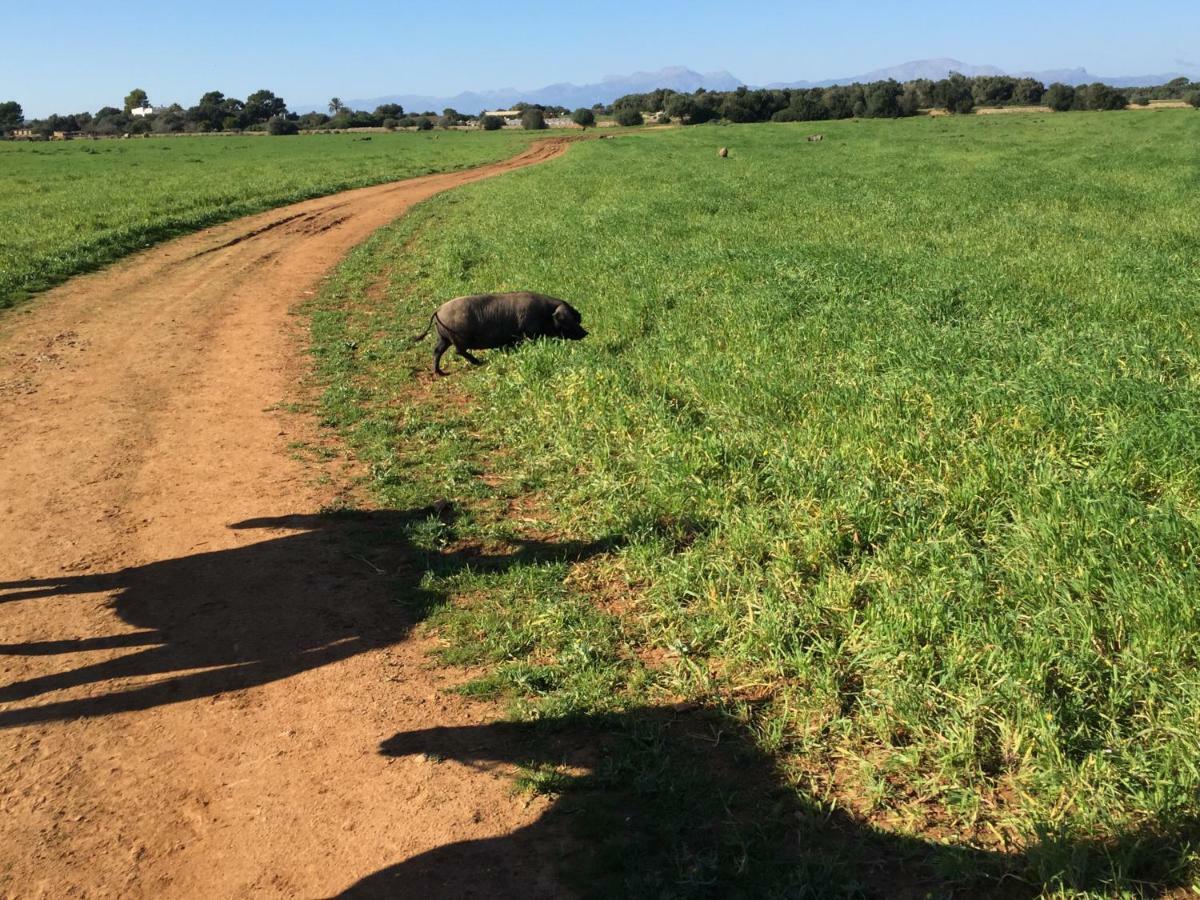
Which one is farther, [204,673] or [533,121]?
[533,121]

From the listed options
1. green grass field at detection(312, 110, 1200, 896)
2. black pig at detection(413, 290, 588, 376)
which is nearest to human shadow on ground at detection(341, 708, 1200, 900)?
green grass field at detection(312, 110, 1200, 896)

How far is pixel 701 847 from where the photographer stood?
339 centimetres

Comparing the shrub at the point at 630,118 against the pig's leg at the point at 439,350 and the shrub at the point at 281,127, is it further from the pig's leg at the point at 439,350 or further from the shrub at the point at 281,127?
the pig's leg at the point at 439,350

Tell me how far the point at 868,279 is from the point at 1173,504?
23.5 ft

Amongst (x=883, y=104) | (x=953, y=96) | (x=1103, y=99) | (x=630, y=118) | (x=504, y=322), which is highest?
(x=953, y=96)

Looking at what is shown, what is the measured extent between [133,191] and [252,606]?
89.9 feet

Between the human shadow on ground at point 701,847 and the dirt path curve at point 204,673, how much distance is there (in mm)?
59

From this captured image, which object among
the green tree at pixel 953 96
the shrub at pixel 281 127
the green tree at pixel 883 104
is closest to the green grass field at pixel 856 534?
the green tree at pixel 883 104

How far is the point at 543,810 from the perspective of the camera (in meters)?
3.66

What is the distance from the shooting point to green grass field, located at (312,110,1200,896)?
3.42 metres

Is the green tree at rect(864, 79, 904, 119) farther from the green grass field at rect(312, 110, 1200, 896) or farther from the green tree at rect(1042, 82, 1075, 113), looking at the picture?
the green grass field at rect(312, 110, 1200, 896)

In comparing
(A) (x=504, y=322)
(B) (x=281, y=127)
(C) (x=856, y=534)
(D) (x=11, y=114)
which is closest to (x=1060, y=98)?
(B) (x=281, y=127)

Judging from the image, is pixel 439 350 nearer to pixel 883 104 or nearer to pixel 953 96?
pixel 883 104

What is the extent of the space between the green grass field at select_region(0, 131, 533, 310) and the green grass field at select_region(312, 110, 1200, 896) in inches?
316
